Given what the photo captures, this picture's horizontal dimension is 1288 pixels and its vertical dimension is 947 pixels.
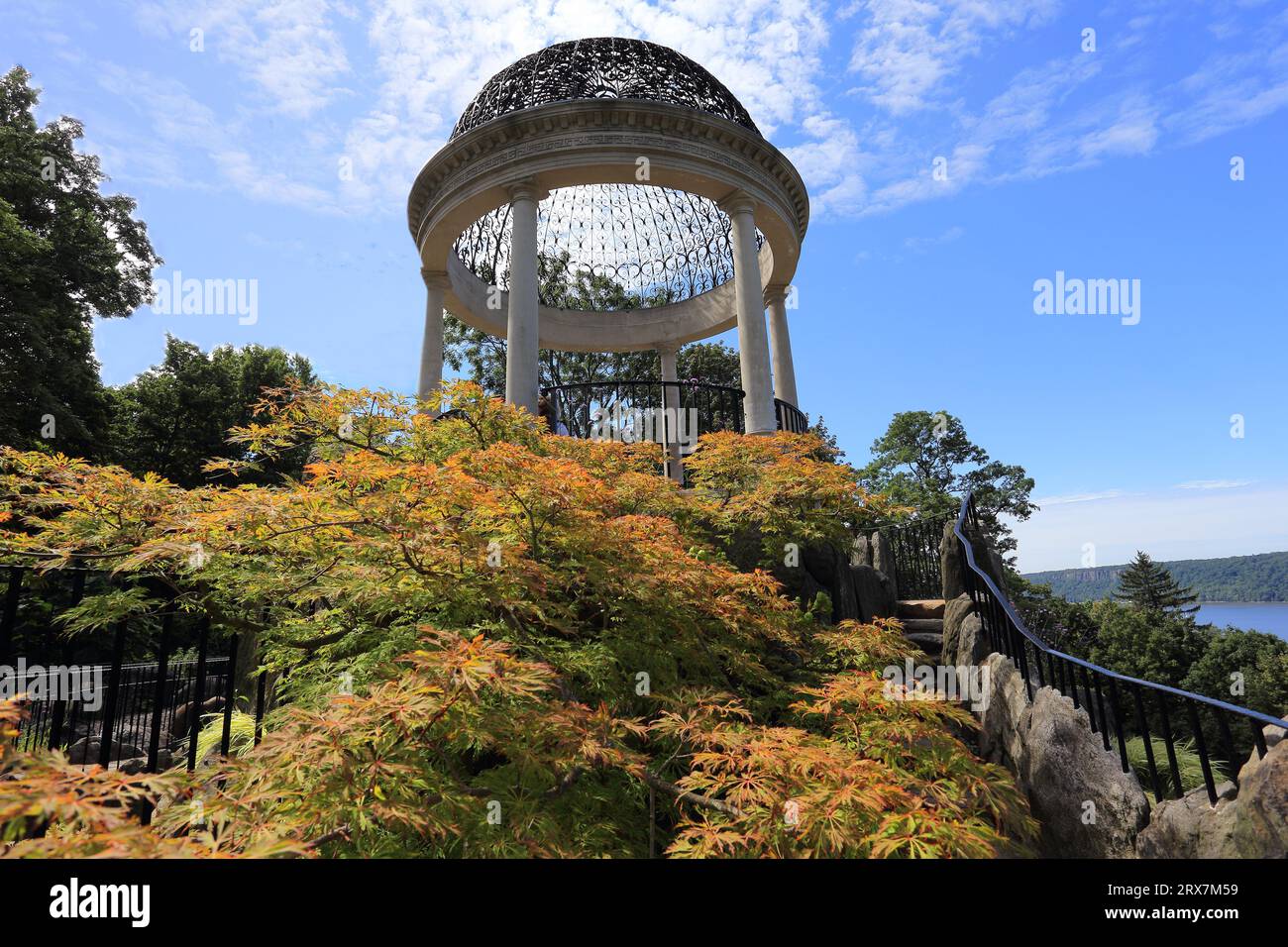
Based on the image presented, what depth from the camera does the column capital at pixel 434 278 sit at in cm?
1567

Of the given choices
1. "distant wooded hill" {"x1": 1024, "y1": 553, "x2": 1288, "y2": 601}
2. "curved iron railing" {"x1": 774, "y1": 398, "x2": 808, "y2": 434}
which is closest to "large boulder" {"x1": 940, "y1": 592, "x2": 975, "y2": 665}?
"curved iron railing" {"x1": 774, "y1": 398, "x2": 808, "y2": 434}

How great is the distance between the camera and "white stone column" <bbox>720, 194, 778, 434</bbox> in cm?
1220

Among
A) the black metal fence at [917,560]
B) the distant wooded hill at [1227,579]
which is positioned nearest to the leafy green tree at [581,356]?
the black metal fence at [917,560]

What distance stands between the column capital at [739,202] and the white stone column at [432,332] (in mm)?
7803

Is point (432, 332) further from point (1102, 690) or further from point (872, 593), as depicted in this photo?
point (1102, 690)

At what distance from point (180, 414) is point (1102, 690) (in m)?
35.0

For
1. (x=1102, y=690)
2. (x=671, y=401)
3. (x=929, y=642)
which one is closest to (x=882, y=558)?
(x=929, y=642)

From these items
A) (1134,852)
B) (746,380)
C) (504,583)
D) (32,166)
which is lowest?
(1134,852)

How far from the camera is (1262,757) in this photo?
126 inches

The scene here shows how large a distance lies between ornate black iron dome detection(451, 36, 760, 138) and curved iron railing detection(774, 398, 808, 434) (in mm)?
6416

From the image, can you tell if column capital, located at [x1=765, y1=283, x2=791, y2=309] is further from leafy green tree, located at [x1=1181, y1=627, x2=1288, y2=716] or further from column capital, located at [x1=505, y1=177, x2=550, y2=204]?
leafy green tree, located at [x1=1181, y1=627, x2=1288, y2=716]
